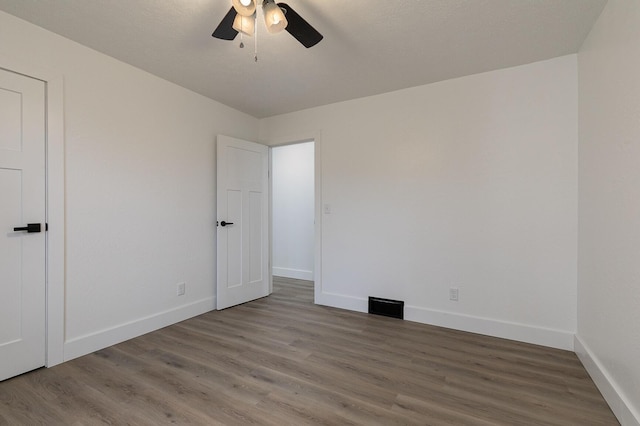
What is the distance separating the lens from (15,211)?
6.49ft

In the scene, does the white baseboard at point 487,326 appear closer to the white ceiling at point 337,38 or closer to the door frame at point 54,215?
the white ceiling at point 337,38

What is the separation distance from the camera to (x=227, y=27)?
172 cm

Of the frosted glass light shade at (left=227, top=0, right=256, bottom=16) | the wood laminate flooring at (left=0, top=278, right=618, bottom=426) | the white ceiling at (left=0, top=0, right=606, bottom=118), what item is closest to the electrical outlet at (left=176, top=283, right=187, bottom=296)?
the wood laminate flooring at (left=0, top=278, right=618, bottom=426)

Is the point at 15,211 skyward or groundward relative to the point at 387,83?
groundward

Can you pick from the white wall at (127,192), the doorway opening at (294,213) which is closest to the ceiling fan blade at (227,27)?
the white wall at (127,192)

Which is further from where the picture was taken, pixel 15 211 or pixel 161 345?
pixel 161 345

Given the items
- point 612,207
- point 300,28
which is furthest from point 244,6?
point 612,207

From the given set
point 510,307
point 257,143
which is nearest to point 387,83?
point 257,143

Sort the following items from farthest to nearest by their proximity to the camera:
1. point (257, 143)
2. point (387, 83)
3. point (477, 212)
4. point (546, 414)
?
point (257, 143) < point (387, 83) < point (477, 212) < point (546, 414)

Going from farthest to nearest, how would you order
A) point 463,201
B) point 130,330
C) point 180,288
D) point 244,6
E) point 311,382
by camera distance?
point 180,288, point 463,201, point 130,330, point 311,382, point 244,6

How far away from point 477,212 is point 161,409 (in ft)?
9.49

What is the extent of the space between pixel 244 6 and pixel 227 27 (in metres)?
0.25

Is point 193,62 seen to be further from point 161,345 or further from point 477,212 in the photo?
point 477,212

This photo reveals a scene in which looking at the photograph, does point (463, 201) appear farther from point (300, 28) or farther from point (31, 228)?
point (31, 228)
